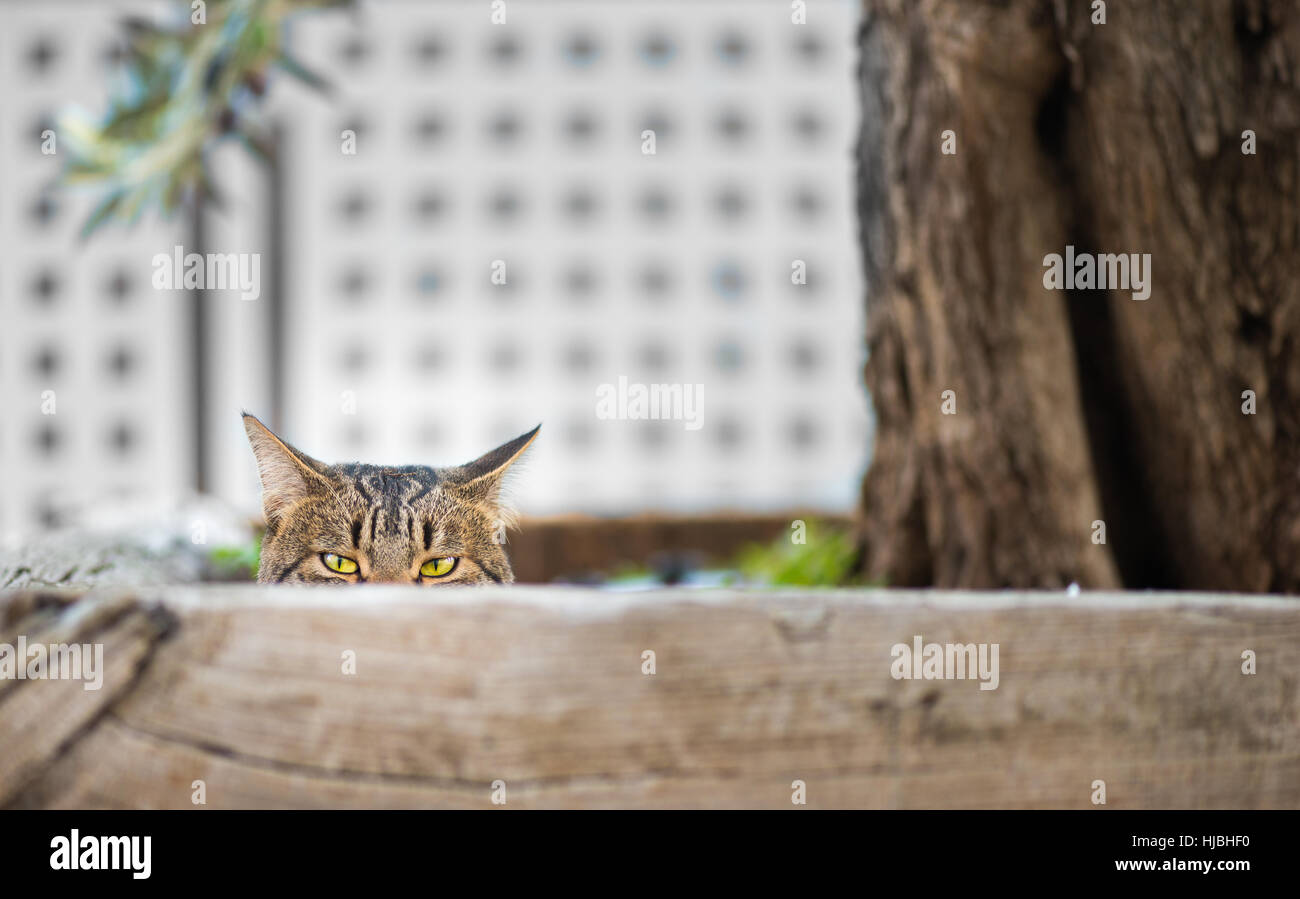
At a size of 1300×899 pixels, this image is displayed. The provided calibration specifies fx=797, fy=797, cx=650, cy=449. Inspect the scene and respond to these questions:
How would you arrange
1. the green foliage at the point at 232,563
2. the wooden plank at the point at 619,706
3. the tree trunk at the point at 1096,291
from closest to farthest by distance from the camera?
the wooden plank at the point at 619,706 < the tree trunk at the point at 1096,291 < the green foliage at the point at 232,563

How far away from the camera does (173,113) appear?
7.07 ft

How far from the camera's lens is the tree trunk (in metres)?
1.36

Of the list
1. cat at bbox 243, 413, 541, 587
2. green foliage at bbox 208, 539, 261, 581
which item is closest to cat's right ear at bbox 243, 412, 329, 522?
cat at bbox 243, 413, 541, 587

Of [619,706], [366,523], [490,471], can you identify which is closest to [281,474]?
[366,523]

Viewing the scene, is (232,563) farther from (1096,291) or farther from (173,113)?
(1096,291)

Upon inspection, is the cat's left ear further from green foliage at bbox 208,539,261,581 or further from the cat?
green foliage at bbox 208,539,261,581

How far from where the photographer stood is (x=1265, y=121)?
4.38 feet

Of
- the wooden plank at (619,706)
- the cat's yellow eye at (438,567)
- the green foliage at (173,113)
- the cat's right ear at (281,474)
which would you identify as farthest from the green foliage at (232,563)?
the wooden plank at (619,706)

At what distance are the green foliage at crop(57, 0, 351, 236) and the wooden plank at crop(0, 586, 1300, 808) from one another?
183 centimetres

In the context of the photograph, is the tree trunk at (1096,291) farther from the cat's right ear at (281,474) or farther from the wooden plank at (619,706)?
the cat's right ear at (281,474)

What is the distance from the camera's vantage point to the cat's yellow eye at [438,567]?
942 mm

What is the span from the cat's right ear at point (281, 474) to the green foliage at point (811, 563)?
5.93 feet
